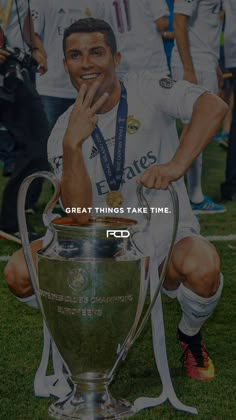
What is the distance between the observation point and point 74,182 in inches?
98.1

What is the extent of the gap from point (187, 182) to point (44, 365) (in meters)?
Result: 1.72

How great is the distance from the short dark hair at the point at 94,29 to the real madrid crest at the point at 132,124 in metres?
0.16

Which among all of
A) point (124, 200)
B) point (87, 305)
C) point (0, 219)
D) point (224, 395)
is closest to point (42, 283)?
point (87, 305)

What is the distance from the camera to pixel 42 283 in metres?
2.36

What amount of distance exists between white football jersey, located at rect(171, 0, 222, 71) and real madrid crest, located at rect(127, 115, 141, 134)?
0.61 m

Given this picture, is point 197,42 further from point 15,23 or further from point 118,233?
point 118,233

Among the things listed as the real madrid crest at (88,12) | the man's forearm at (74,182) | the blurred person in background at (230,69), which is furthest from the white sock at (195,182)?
the man's forearm at (74,182)

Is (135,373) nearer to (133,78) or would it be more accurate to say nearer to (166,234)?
(166,234)

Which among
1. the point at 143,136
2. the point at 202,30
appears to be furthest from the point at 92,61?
the point at 202,30

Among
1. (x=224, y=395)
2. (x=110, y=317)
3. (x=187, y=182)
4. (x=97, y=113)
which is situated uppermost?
(x=97, y=113)

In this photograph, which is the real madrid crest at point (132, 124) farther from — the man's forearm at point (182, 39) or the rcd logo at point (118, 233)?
the man's forearm at point (182, 39)

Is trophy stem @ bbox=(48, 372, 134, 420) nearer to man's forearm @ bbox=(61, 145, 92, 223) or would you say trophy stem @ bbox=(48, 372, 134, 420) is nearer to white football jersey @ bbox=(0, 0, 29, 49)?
man's forearm @ bbox=(61, 145, 92, 223)

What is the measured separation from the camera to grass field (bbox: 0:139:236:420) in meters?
2.41

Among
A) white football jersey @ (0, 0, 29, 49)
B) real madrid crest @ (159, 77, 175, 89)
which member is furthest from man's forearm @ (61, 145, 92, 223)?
white football jersey @ (0, 0, 29, 49)
